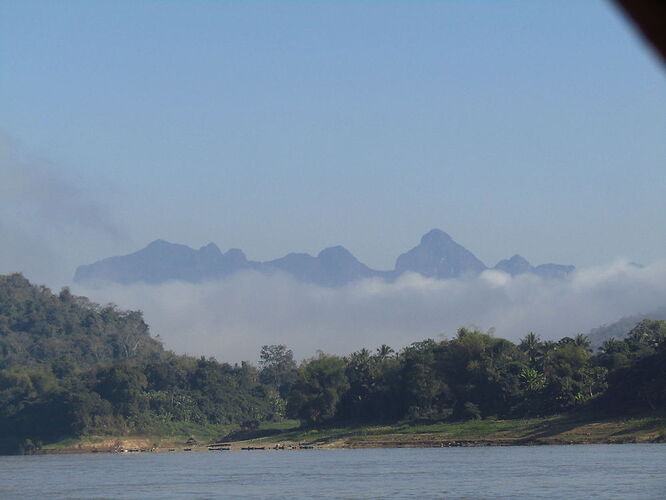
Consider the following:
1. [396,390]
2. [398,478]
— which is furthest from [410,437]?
[398,478]

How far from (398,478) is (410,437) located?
62.5 m

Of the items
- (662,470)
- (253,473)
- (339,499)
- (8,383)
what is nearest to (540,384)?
(253,473)

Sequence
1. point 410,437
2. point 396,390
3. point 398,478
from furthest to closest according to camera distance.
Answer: point 396,390
point 410,437
point 398,478

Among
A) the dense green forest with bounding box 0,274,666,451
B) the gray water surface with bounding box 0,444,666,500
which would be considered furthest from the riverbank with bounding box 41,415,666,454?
the gray water surface with bounding box 0,444,666,500

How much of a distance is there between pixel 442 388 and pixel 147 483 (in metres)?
72.5

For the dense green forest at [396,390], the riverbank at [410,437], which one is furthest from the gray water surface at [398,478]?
the dense green forest at [396,390]

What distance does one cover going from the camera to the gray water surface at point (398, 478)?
56.4 meters

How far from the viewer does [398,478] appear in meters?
69.4

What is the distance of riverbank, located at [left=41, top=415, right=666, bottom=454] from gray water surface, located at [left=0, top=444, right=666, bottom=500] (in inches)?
331

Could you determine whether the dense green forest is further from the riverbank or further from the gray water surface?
the gray water surface

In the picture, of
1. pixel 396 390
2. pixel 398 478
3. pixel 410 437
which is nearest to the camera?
pixel 398 478

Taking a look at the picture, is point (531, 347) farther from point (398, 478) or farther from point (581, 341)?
point (398, 478)

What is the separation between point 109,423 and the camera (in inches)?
6836

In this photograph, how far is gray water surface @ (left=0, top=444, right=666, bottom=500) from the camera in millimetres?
56406
